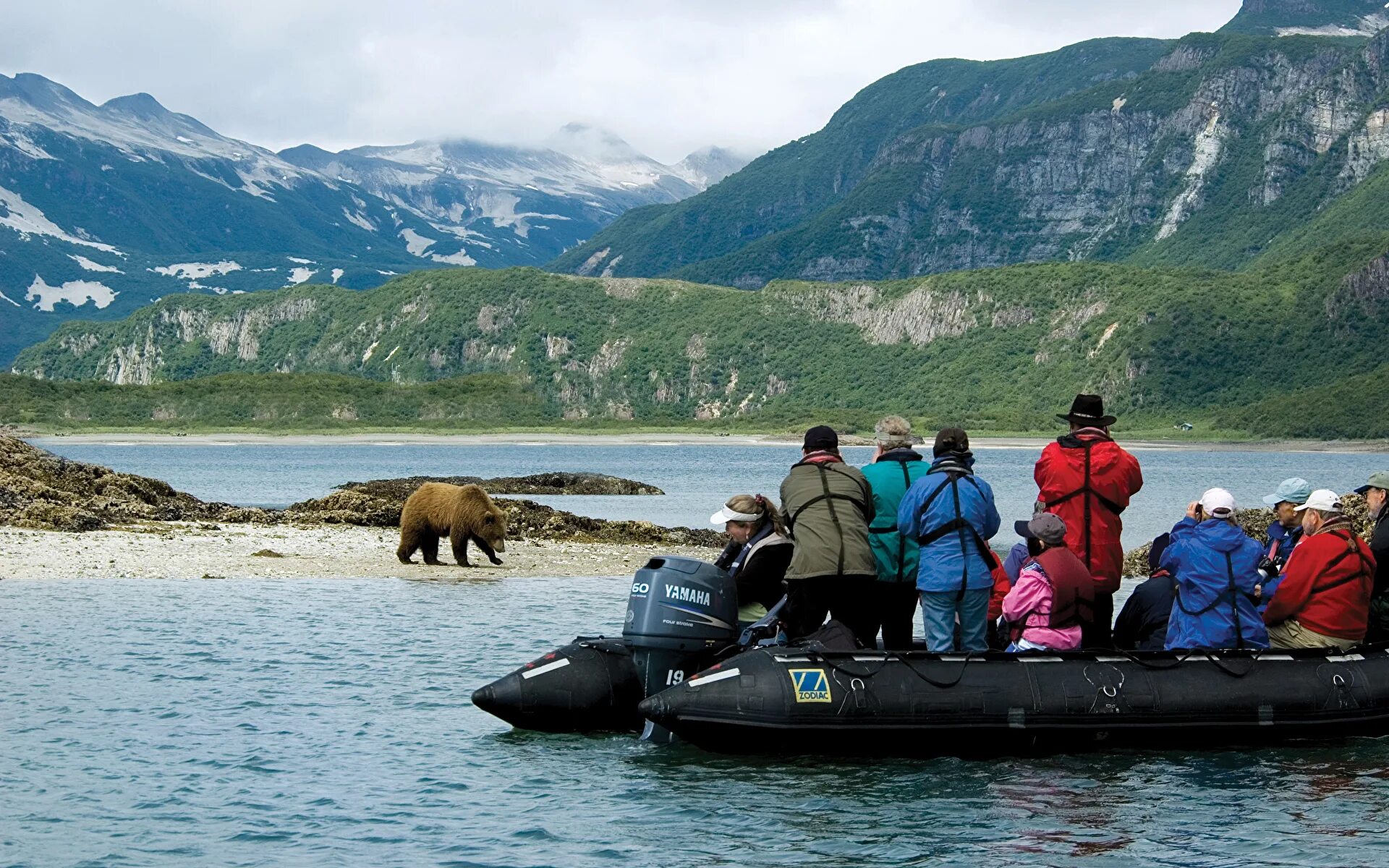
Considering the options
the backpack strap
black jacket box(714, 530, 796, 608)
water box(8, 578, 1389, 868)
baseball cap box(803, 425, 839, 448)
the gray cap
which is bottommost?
water box(8, 578, 1389, 868)

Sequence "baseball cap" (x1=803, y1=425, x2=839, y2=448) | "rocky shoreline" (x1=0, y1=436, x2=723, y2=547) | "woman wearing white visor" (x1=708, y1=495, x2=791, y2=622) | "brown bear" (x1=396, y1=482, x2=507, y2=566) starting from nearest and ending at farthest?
"baseball cap" (x1=803, y1=425, x2=839, y2=448), "woman wearing white visor" (x1=708, y1=495, x2=791, y2=622), "brown bear" (x1=396, y1=482, x2=507, y2=566), "rocky shoreline" (x1=0, y1=436, x2=723, y2=547)

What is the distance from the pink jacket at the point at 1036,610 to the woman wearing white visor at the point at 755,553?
206cm

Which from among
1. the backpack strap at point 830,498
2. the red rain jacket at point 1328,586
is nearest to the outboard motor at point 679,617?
the backpack strap at point 830,498

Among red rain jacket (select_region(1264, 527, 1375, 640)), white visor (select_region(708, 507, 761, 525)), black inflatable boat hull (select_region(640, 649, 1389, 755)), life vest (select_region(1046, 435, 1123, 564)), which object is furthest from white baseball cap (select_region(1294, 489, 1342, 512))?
white visor (select_region(708, 507, 761, 525))

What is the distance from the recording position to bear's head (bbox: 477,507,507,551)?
29.0 meters

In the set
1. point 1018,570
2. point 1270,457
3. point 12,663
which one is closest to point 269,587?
point 12,663

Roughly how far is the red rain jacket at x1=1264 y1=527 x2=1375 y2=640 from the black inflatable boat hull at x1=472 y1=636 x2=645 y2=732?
612 centimetres

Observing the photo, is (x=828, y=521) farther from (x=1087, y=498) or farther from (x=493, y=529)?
(x=493, y=529)

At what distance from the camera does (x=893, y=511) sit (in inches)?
556

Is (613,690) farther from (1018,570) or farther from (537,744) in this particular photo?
(1018,570)

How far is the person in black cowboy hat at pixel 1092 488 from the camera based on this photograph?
14.3m

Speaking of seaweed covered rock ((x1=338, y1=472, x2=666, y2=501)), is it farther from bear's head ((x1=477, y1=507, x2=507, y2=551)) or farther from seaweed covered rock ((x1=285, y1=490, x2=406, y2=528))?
bear's head ((x1=477, y1=507, x2=507, y2=551))

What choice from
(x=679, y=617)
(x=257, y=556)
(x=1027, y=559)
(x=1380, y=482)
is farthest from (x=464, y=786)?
(x=257, y=556)

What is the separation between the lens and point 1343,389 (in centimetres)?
15562
